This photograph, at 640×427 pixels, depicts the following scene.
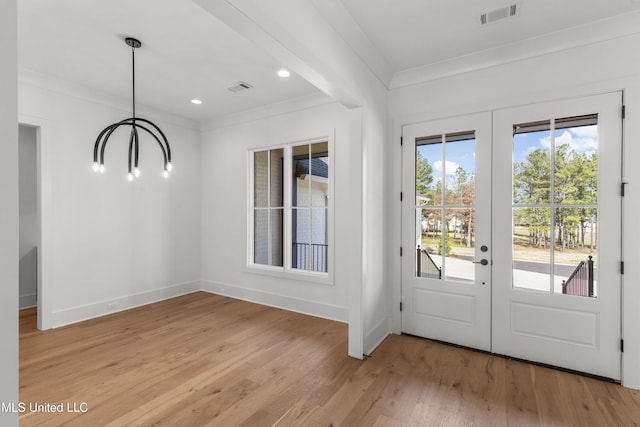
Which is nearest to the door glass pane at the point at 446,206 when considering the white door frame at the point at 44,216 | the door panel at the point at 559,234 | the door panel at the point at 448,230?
the door panel at the point at 448,230

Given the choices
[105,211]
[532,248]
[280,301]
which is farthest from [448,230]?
[105,211]

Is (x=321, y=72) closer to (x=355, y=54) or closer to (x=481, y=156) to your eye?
(x=355, y=54)

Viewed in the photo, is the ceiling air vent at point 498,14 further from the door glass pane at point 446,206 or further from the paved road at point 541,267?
the paved road at point 541,267

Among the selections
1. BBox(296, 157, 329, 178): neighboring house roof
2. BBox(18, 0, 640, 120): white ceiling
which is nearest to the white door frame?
BBox(18, 0, 640, 120): white ceiling

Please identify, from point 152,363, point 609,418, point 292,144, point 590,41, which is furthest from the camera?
point 292,144

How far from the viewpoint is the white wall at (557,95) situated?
2.52 m

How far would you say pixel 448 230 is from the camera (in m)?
3.31

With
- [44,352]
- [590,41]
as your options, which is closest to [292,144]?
[590,41]

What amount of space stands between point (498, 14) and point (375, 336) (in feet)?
10.2

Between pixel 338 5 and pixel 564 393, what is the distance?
348 cm

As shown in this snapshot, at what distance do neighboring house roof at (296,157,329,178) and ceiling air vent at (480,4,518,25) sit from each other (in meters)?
2.35

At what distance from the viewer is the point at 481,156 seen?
312 cm
